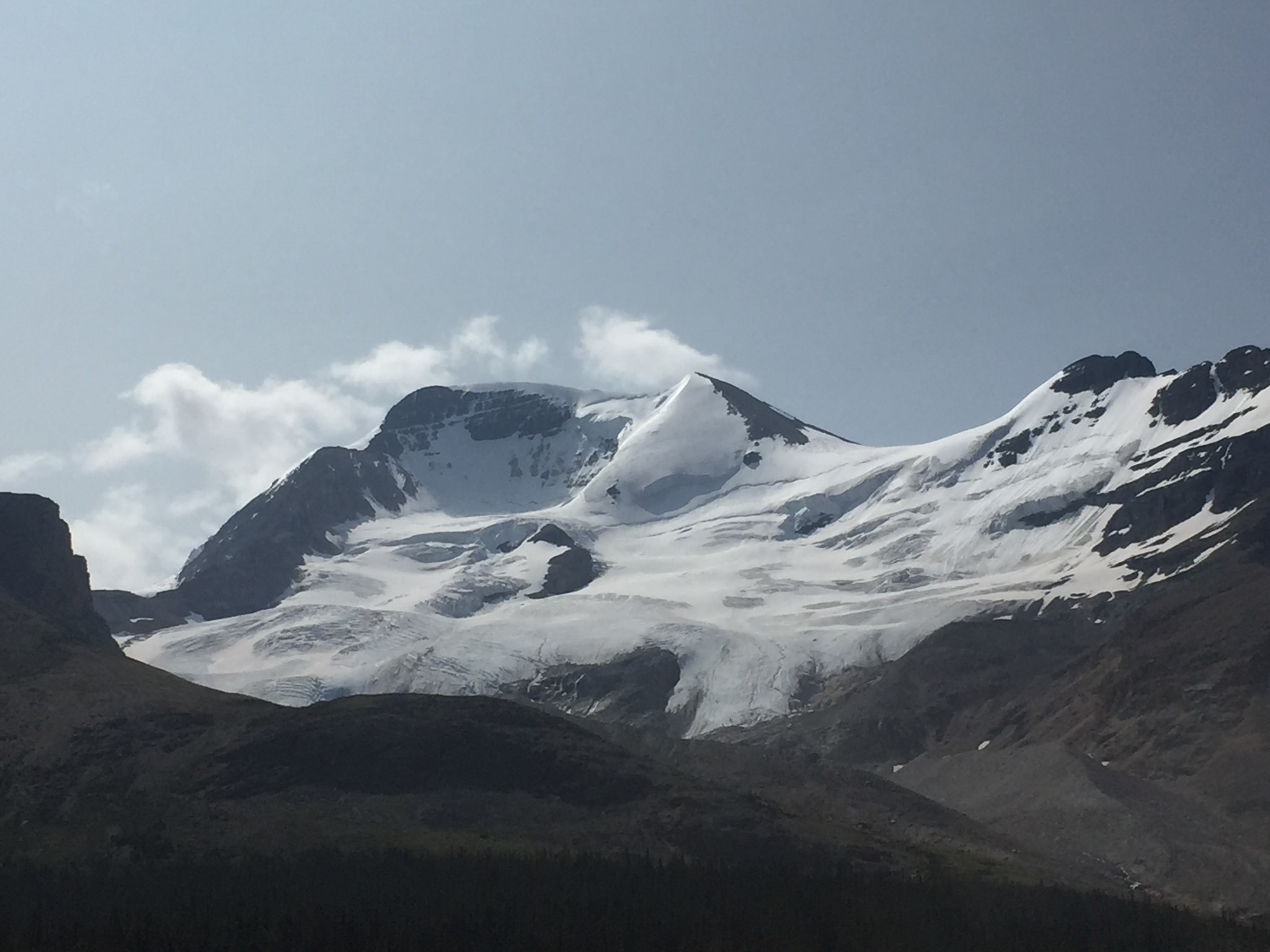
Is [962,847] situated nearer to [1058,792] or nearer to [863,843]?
[863,843]

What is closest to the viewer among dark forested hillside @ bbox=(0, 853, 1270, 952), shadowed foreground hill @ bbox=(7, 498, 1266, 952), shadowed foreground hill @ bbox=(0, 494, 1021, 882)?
dark forested hillside @ bbox=(0, 853, 1270, 952)

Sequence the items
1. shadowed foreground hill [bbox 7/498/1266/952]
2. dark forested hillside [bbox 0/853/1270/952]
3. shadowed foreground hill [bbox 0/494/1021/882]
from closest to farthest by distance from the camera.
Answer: dark forested hillside [bbox 0/853/1270/952], shadowed foreground hill [bbox 7/498/1266/952], shadowed foreground hill [bbox 0/494/1021/882]

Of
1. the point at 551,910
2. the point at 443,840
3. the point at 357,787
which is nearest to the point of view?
the point at 551,910

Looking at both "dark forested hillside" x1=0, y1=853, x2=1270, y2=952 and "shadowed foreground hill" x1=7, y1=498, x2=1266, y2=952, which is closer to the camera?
"dark forested hillside" x1=0, y1=853, x2=1270, y2=952

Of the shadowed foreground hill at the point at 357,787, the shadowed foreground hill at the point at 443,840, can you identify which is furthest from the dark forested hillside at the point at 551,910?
the shadowed foreground hill at the point at 357,787

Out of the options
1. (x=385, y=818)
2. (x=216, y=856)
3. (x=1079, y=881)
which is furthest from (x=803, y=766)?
(x=216, y=856)

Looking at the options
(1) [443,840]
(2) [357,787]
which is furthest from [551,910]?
(2) [357,787]

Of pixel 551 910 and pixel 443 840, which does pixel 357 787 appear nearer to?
pixel 443 840

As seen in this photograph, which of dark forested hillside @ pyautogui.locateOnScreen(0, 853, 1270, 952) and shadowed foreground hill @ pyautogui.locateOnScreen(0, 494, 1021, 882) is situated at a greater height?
shadowed foreground hill @ pyautogui.locateOnScreen(0, 494, 1021, 882)

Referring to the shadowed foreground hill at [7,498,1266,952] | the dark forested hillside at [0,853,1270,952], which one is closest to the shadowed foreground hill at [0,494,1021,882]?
the shadowed foreground hill at [7,498,1266,952]

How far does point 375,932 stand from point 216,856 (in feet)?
97.3

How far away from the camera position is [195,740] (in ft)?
525

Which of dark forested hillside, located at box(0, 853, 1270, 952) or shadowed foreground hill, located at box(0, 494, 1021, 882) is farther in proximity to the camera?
shadowed foreground hill, located at box(0, 494, 1021, 882)

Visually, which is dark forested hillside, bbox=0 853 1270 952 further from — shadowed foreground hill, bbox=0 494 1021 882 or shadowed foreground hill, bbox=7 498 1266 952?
shadowed foreground hill, bbox=0 494 1021 882
